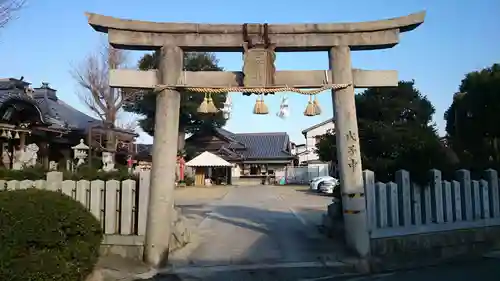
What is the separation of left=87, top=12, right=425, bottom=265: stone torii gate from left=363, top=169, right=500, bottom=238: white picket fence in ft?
2.01

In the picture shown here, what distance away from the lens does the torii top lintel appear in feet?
30.5

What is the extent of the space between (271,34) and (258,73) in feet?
3.07

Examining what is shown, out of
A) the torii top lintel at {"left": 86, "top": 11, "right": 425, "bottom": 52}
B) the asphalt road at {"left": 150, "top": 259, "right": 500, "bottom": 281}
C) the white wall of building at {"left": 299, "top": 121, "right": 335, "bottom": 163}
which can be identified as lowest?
the asphalt road at {"left": 150, "top": 259, "right": 500, "bottom": 281}

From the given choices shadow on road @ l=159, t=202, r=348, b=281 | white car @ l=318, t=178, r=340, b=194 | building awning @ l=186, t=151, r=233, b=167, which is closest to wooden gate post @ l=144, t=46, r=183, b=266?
shadow on road @ l=159, t=202, r=348, b=281

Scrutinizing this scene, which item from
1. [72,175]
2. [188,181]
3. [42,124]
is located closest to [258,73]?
[72,175]

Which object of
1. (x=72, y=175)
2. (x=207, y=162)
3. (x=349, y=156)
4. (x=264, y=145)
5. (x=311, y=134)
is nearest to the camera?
(x=349, y=156)

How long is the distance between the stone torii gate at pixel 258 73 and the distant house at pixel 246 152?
3678 centimetres

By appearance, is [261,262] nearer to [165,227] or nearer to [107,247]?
[165,227]

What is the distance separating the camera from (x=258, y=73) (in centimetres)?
936

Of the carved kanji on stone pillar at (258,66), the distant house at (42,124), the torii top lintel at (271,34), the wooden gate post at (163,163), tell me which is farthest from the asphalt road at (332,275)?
the distant house at (42,124)

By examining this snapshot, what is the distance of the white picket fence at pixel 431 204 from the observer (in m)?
9.73

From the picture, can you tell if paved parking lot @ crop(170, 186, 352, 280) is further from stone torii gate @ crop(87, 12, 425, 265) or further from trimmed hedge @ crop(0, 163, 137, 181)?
trimmed hedge @ crop(0, 163, 137, 181)

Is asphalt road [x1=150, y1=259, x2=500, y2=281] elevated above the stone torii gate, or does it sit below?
below

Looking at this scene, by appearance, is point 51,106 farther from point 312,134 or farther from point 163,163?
point 312,134
